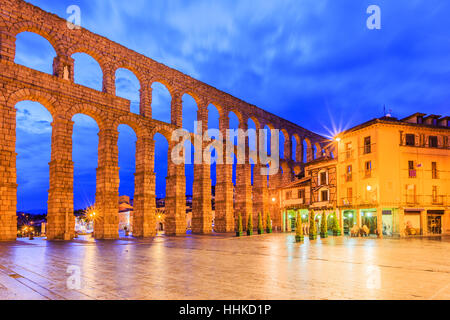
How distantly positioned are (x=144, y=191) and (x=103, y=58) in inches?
603

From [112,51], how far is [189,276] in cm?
3467

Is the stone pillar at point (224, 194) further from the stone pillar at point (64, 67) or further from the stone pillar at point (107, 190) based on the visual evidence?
the stone pillar at point (64, 67)

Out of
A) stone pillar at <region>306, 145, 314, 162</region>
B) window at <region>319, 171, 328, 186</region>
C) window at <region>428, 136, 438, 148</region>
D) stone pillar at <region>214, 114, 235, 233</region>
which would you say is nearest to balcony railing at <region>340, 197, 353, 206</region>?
window at <region>319, 171, 328, 186</region>

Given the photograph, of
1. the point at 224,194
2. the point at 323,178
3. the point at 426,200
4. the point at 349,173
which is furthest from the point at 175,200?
the point at 426,200

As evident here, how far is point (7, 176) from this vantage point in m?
29.4

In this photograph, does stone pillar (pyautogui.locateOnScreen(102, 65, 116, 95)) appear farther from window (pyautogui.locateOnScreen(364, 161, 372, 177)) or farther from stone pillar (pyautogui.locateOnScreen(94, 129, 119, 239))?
window (pyautogui.locateOnScreen(364, 161, 372, 177))

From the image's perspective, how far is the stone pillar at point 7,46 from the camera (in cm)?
3092

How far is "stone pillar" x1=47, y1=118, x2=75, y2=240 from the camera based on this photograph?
32344 millimetres

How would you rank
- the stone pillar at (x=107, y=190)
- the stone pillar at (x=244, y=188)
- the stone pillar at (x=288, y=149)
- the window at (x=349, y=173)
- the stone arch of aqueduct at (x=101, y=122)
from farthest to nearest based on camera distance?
1. the stone pillar at (x=288, y=149)
2. the stone pillar at (x=244, y=188)
3. the window at (x=349, y=173)
4. the stone pillar at (x=107, y=190)
5. the stone arch of aqueduct at (x=101, y=122)

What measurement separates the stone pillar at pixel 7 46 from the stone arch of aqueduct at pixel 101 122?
0.08 m

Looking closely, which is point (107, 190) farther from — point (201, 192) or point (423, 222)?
point (423, 222)

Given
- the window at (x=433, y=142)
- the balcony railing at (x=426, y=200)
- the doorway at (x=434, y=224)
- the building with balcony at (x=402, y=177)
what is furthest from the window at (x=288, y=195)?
the window at (x=433, y=142)
